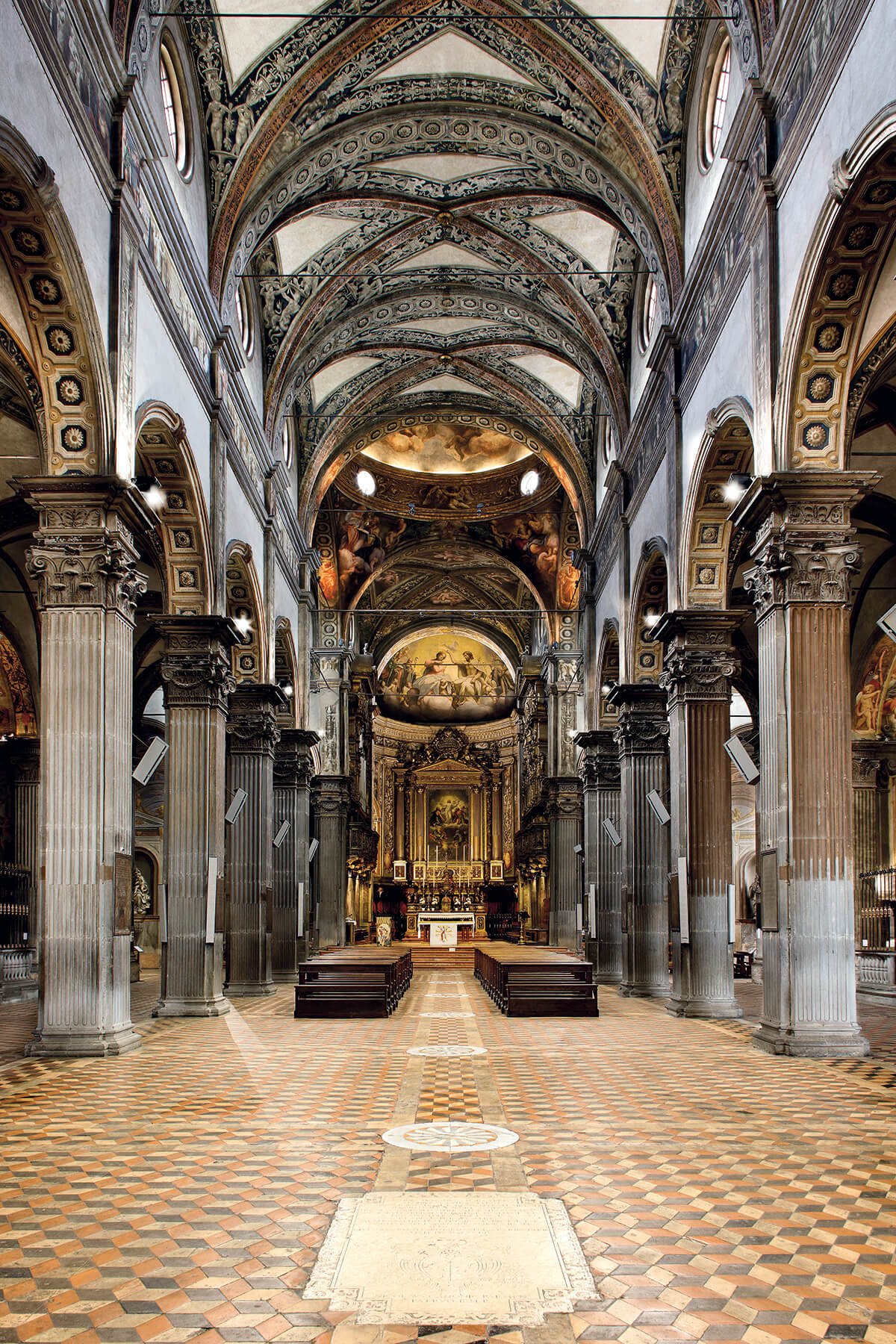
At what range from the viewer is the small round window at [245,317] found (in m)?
20.9

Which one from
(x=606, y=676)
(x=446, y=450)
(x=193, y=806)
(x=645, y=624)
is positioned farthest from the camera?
(x=446, y=450)

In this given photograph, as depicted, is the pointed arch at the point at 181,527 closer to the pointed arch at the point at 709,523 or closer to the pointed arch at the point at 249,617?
the pointed arch at the point at 249,617

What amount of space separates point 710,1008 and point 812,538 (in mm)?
7231

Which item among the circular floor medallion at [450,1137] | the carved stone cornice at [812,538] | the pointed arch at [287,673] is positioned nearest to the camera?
the circular floor medallion at [450,1137]

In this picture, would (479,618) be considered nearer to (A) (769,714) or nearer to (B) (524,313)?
(B) (524,313)

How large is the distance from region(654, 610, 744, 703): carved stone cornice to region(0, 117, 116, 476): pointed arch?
8185 millimetres

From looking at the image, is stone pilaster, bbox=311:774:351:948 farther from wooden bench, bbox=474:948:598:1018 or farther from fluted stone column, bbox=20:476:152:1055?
fluted stone column, bbox=20:476:152:1055

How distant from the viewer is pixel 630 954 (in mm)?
20906

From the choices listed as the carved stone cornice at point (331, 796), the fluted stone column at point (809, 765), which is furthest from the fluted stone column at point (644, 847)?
the carved stone cornice at point (331, 796)

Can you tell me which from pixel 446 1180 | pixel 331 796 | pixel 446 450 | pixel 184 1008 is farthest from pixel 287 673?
pixel 446 1180

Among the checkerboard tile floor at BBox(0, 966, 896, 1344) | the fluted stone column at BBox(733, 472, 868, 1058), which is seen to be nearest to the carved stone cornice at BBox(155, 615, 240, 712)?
the checkerboard tile floor at BBox(0, 966, 896, 1344)

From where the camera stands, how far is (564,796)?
1352 inches

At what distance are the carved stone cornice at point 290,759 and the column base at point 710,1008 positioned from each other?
40.7 ft

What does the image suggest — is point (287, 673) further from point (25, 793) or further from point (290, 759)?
point (25, 793)
